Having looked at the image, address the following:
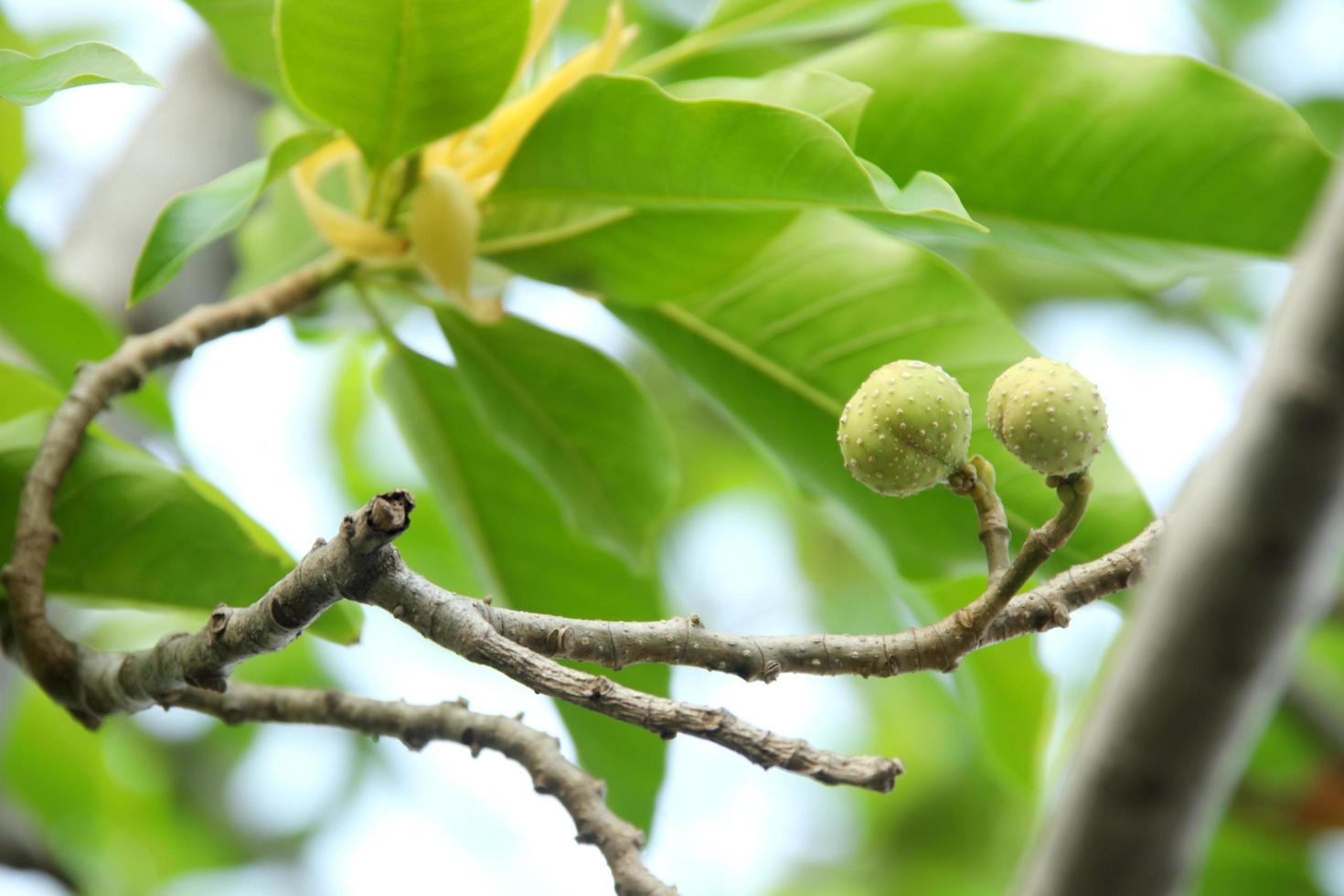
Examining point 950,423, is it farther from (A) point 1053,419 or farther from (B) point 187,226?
(B) point 187,226

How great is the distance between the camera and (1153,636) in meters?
0.37

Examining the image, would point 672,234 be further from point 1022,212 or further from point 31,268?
point 31,268

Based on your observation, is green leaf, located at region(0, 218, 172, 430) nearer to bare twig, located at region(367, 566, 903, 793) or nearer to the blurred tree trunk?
the blurred tree trunk

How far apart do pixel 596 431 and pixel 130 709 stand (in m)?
0.45

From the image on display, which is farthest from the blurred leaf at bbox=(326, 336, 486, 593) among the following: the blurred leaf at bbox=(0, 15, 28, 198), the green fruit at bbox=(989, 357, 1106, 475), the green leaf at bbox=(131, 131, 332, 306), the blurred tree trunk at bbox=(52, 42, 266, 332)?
the green fruit at bbox=(989, 357, 1106, 475)

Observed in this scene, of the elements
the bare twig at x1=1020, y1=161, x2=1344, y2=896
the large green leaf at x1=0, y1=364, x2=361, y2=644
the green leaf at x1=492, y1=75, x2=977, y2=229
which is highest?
the green leaf at x1=492, y1=75, x2=977, y2=229

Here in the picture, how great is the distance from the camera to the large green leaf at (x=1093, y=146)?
0.93m

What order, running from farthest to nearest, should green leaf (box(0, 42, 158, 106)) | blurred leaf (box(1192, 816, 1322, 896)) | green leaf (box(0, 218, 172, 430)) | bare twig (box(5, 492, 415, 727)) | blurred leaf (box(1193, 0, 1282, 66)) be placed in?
1. blurred leaf (box(1193, 0, 1282, 66))
2. blurred leaf (box(1192, 816, 1322, 896))
3. green leaf (box(0, 218, 172, 430))
4. green leaf (box(0, 42, 158, 106))
5. bare twig (box(5, 492, 415, 727))

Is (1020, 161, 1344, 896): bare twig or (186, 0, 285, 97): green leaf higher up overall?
(186, 0, 285, 97): green leaf

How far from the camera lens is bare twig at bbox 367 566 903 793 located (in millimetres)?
547

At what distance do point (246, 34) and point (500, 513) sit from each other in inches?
20.5

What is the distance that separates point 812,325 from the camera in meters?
0.99

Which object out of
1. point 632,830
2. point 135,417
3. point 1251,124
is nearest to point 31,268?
point 135,417

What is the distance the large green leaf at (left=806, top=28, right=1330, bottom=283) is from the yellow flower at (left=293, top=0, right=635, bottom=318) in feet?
0.80
